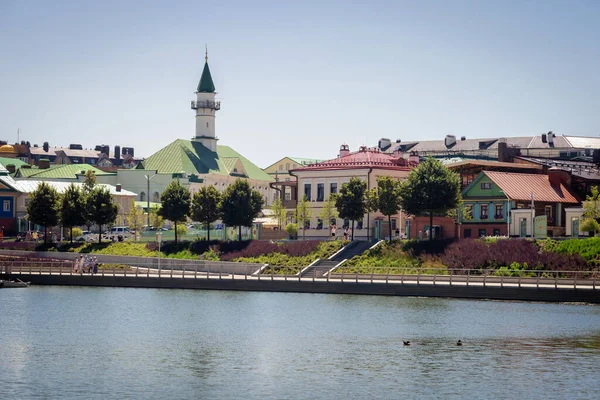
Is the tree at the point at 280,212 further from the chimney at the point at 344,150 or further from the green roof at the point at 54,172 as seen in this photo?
the green roof at the point at 54,172

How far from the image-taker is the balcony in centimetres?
18362

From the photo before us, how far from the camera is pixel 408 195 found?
330 feet

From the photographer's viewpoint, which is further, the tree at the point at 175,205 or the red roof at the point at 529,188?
the tree at the point at 175,205

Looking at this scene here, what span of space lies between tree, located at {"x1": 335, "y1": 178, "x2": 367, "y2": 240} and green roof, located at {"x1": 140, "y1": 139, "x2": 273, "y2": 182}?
65.8 metres

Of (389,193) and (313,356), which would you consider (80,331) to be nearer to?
(313,356)

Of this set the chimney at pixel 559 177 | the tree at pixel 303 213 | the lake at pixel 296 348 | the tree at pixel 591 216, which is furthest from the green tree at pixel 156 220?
the tree at pixel 591 216

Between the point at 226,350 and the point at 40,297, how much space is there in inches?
1258

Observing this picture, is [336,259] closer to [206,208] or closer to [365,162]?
[206,208]

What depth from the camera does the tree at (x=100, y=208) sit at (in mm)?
117137

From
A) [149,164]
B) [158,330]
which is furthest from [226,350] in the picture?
[149,164]

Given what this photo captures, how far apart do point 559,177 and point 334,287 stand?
114 feet

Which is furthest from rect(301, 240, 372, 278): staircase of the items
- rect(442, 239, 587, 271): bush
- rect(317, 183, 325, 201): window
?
rect(317, 183, 325, 201): window

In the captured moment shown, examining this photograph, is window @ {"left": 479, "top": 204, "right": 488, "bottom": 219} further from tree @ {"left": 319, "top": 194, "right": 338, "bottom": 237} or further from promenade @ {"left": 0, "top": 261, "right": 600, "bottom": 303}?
tree @ {"left": 319, "top": 194, "right": 338, "bottom": 237}

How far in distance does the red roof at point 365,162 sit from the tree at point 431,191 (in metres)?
17.4
